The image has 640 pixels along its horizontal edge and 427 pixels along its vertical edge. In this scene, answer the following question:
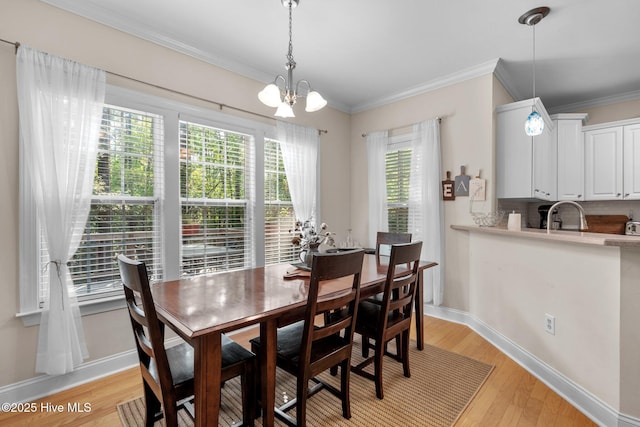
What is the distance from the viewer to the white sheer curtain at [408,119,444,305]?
355 centimetres

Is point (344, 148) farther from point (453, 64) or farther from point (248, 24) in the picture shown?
point (248, 24)

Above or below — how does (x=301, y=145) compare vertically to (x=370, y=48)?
below

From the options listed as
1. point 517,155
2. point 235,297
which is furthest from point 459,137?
point 235,297

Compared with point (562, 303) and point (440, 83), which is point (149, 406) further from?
point (440, 83)

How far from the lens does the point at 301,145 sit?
3770mm

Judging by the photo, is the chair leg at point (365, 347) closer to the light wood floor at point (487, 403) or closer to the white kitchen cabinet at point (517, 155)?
the light wood floor at point (487, 403)

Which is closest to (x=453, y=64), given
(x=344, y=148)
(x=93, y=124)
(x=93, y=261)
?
(x=344, y=148)

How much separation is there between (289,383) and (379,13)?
9.54ft

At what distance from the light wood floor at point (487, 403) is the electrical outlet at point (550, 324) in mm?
395

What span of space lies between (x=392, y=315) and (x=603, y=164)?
A: 368 cm

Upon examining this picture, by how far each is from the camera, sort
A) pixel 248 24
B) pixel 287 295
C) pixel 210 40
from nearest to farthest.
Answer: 1. pixel 287 295
2. pixel 248 24
3. pixel 210 40

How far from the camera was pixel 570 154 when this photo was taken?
401cm

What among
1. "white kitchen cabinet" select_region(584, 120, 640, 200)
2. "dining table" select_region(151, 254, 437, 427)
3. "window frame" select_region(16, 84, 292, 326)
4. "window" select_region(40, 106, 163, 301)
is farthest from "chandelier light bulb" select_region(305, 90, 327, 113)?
"white kitchen cabinet" select_region(584, 120, 640, 200)

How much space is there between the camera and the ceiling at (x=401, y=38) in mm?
2303
